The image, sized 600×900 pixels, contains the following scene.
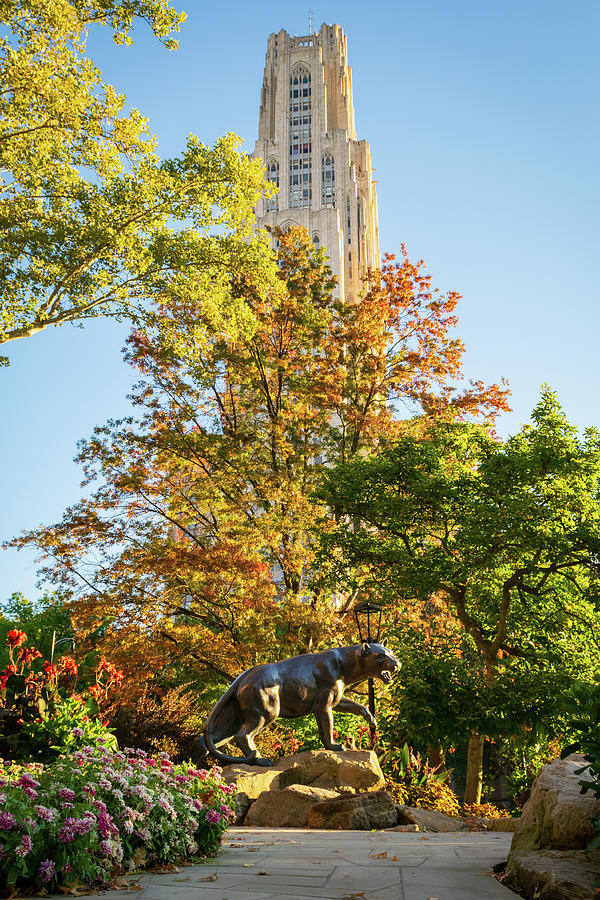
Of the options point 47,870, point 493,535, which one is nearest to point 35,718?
point 47,870

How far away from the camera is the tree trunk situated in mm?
12602

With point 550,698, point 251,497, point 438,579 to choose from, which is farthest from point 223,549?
point 550,698

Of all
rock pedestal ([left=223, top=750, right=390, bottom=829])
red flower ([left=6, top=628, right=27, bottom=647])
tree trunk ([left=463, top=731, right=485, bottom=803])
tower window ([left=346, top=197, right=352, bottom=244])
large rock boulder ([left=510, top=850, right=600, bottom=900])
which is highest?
tower window ([left=346, top=197, right=352, bottom=244])

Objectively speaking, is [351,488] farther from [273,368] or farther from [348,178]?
[348,178]

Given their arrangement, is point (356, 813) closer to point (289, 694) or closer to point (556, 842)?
point (289, 694)

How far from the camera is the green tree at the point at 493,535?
1074 centimetres

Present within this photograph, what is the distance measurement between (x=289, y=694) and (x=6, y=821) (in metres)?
5.83

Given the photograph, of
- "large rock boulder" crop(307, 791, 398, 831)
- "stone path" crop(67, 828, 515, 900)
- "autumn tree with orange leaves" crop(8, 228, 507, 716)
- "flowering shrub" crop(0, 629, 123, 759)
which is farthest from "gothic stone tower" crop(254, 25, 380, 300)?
"stone path" crop(67, 828, 515, 900)

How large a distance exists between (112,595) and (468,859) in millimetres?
9264

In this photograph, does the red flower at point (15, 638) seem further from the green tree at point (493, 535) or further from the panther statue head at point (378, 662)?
the green tree at point (493, 535)

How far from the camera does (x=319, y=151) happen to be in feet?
268

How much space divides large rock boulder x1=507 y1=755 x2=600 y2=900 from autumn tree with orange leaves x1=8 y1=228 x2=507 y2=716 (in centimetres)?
842

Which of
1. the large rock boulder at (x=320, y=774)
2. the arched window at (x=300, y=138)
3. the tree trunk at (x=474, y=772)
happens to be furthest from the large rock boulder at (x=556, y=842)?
the arched window at (x=300, y=138)

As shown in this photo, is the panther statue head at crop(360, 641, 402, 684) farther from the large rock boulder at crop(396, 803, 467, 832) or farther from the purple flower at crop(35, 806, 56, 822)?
the purple flower at crop(35, 806, 56, 822)
